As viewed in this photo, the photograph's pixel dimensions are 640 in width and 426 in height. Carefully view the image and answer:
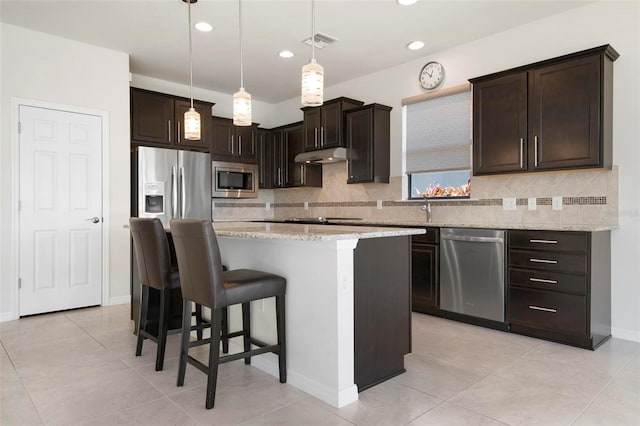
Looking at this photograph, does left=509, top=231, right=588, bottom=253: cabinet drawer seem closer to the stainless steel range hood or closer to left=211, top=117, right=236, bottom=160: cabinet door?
the stainless steel range hood

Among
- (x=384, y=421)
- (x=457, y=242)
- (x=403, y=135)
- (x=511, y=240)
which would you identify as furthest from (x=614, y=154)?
(x=384, y=421)

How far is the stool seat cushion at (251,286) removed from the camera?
2.20m

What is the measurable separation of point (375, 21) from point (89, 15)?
2.57m

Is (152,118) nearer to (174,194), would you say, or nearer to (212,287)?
(174,194)

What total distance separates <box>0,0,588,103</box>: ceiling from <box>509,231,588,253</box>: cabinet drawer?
1932 millimetres

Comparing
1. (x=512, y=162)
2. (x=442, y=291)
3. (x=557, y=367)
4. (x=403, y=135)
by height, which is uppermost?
(x=403, y=135)

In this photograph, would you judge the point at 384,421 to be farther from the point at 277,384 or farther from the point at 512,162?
the point at 512,162

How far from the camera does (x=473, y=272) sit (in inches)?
144

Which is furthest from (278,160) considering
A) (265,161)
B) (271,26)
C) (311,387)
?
(311,387)

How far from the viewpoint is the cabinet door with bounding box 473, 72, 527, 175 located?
3.58 m

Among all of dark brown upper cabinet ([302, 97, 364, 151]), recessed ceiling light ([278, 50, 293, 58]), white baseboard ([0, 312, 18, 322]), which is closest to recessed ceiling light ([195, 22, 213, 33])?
recessed ceiling light ([278, 50, 293, 58])

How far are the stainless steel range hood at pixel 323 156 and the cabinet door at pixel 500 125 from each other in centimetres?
169

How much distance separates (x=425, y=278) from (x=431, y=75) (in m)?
2.27

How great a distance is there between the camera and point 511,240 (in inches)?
135
